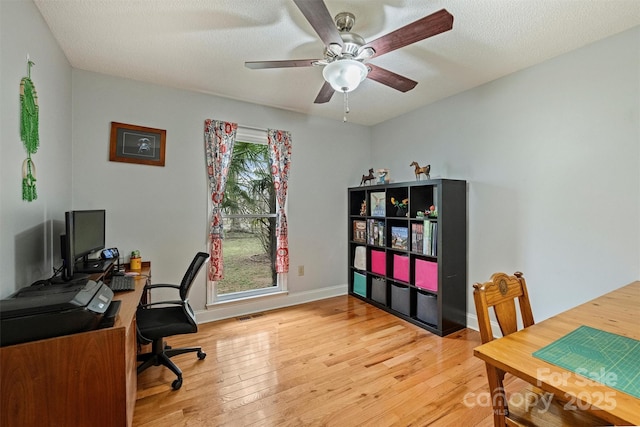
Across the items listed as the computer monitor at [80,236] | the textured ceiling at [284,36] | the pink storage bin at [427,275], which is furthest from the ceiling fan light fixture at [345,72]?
the pink storage bin at [427,275]

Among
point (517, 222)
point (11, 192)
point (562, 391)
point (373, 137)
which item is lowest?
point (562, 391)

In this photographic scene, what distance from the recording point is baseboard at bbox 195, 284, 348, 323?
3.13m

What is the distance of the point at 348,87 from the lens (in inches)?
73.8

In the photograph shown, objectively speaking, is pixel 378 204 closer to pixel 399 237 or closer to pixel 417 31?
pixel 399 237

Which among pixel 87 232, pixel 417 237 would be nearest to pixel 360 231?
pixel 417 237

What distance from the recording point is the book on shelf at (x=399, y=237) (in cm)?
321

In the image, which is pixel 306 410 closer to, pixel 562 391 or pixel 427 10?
pixel 562 391

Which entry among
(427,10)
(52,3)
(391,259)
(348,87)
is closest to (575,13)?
(427,10)

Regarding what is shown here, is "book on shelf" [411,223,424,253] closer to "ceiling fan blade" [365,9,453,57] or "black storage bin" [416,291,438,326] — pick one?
"black storage bin" [416,291,438,326]

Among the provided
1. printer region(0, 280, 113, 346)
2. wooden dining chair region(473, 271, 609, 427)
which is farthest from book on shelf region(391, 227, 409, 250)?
printer region(0, 280, 113, 346)

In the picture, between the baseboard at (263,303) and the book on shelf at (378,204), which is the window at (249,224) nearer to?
the baseboard at (263,303)

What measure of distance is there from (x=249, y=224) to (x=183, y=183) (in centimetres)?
88

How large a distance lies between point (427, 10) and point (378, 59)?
2.09 ft

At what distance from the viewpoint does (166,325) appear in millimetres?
1974
